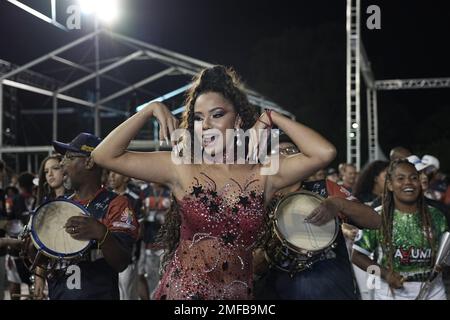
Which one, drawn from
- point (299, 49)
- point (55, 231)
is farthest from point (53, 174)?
point (299, 49)

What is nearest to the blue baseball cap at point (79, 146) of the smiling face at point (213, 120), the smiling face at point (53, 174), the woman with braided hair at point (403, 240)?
the smiling face at point (213, 120)

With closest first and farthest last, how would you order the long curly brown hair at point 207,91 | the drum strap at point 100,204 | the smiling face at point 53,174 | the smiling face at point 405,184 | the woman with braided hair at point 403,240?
the long curly brown hair at point 207,91
the drum strap at point 100,204
the woman with braided hair at point 403,240
the smiling face at point 405,184
the smiling face at point 53,174

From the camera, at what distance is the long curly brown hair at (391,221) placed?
4.64 m

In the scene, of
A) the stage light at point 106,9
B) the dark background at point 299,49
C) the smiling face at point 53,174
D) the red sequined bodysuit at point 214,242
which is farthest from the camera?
the stage light at point 106,9

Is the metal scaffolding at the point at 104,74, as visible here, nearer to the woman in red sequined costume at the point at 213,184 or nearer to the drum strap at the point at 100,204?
the drum strap at the point at 100,204

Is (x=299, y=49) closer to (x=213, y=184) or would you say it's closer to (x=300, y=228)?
(x=300, y=228)

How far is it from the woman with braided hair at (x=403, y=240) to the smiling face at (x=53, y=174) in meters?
2.65

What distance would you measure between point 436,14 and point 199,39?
489 cm

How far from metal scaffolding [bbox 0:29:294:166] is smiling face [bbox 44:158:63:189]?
18.3 feet

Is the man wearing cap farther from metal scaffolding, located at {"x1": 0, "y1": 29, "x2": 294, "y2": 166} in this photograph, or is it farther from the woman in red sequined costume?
metal scaffolding, located at {"x1": 0, "y1": 29, "x2": 294, "y2": 166}

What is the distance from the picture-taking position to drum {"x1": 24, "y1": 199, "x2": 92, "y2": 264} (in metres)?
3.42

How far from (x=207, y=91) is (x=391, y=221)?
92.7 inches

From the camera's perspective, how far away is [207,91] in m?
2.97
